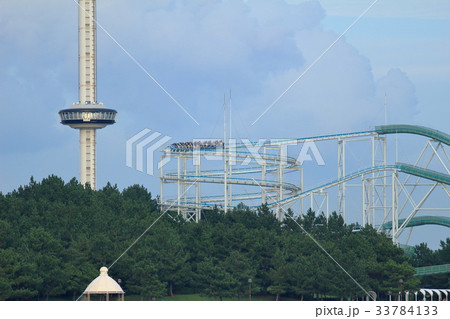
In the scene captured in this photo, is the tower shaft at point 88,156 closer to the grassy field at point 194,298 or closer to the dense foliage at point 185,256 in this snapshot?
the dense foliage at point 185,256

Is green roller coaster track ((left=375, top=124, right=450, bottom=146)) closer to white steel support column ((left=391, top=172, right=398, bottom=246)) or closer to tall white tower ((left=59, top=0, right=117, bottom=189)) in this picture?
Result: white steel support column ((left=391, top=172, right=398, bottom=246))

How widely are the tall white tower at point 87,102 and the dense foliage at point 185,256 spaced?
4747 centimetres

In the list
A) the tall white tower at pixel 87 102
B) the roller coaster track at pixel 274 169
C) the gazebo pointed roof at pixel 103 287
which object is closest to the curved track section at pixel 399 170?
the roller coaster track at pixel 274 169

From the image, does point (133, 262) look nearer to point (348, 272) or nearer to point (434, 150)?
point (348, 272)

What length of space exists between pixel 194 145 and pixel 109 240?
30.0 metres

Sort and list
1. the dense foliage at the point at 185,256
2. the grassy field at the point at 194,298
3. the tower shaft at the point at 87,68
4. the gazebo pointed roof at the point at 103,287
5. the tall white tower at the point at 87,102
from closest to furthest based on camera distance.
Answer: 1. the gazebo pointed roof at the point at 103,287
2. the dense foliage at the point at 185,256
3. the grassy field at the point at 194,298
4. the tall white tower at the point at 87,102
5. the tower shaft at the point at 87,68

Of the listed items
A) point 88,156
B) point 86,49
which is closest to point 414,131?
point 88,156

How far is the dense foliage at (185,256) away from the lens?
8775 centimetres

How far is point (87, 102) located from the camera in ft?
523

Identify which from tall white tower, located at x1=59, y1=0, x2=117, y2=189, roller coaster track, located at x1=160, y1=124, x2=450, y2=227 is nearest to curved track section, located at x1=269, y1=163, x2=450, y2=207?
roller coaster track, located at x1=160, y1=124, x2=450, y2=227

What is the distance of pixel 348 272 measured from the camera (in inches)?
3580

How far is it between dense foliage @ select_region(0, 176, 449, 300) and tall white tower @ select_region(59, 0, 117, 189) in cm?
4747

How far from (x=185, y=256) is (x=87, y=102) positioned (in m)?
66.6
